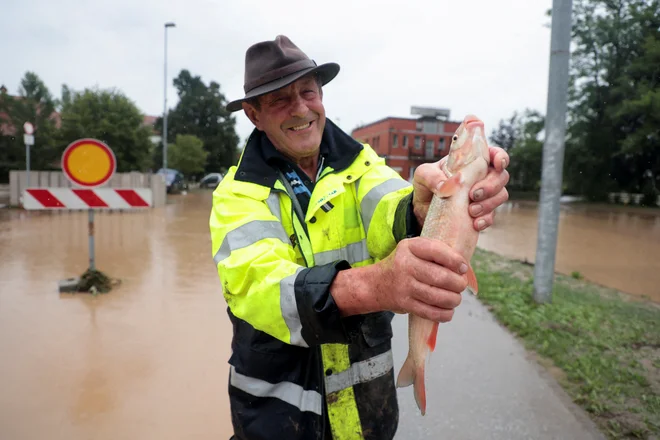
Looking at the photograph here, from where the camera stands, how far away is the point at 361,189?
203 centimetres

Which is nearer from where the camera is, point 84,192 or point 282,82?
point 282,82

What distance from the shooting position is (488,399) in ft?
11.5

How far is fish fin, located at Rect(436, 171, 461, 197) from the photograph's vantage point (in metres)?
1.43

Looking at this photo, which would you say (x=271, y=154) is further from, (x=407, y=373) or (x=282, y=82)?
(x=407, y=373)

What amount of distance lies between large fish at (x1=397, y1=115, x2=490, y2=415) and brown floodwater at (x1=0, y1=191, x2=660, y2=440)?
2077 millimetres

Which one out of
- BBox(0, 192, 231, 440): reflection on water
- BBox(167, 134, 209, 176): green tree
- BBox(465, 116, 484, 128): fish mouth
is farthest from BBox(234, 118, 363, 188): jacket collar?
BBox(167, 134, 209, 176): green tree

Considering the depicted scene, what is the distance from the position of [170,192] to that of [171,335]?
23691 mm

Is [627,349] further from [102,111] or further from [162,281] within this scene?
[102,111]

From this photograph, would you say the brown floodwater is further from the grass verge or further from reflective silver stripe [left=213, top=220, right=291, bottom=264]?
the grass verge

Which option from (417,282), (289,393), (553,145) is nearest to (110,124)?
(553,145)

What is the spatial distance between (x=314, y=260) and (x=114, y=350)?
3.13m

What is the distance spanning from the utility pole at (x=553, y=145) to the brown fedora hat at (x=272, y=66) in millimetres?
4480

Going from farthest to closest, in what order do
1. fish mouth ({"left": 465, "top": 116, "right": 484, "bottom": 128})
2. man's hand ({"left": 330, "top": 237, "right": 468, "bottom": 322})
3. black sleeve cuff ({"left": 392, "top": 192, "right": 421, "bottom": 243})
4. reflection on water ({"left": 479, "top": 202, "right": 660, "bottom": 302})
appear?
reflection on water ({"left": 479, "top": 202, "right": 660, "bottom": 302}), black sleeve cuff ({"left": 392, "top": 192, "right": 421, "bottom": 243}), fish mouth ({"left": 465, "top": 116, "right": 484, "bottom": 128}), man's hand ({"left": 330, "top": 237, "right": 468, "bottom": 322})

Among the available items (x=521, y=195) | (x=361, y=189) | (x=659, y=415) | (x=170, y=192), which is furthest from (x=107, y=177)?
(x=521, y=195)
